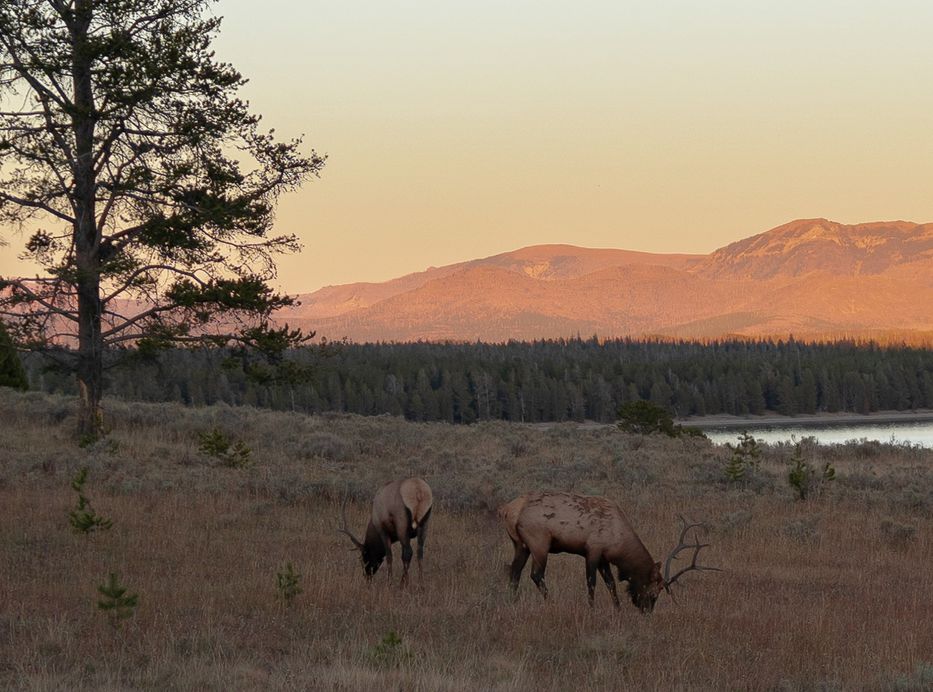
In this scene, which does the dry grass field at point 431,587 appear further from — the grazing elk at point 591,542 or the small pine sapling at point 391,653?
the grazing elk at point 591,542

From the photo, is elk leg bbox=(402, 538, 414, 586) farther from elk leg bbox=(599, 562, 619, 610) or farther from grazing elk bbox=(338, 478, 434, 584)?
elk leg bbox=(599, 562, 619, 610)

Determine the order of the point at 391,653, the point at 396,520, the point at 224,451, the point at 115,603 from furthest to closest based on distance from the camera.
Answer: the point at 224,451 → the point at 396,520 → the point at 115,603 → the point at 391,653

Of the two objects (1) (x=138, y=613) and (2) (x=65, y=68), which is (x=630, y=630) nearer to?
(1) (x=138, y=613)

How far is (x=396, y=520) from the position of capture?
11.6m

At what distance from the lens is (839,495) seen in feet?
65.0

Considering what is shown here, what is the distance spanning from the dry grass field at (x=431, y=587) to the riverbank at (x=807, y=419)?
105m

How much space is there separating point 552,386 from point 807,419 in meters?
34.5

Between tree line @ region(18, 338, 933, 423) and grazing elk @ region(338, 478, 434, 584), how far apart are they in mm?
92047

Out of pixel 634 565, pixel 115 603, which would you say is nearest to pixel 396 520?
pixel 634 565

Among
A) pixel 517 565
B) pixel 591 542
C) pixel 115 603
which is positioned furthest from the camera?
pixel 517 565

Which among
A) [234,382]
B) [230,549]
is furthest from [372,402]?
[230,549]

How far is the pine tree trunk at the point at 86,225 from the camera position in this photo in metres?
20.5

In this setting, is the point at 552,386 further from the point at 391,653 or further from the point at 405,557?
the point at 391,653

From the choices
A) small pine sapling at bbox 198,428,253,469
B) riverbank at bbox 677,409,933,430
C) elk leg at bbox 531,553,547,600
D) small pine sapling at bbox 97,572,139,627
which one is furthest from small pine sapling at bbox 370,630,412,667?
riverbank at bbox 677,409,933,430
